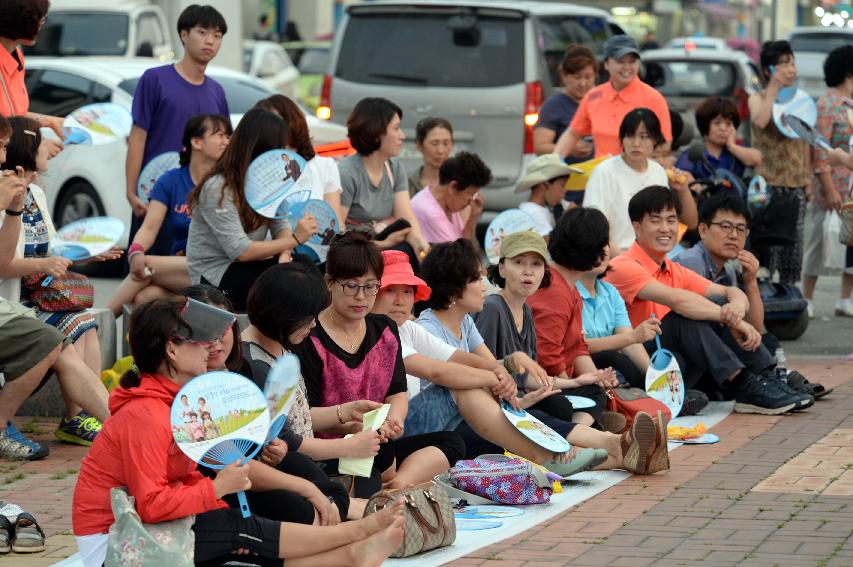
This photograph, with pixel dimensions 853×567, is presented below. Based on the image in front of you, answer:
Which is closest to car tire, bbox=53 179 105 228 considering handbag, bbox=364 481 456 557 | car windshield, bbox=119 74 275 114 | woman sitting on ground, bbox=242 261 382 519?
car windshield, bbox=119 74 275 114

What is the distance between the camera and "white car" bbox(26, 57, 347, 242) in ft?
43.2

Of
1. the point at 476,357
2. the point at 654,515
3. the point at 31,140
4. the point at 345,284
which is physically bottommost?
the point at 654,515

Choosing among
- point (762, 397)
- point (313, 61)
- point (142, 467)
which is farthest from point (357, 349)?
→ point (313, 61)

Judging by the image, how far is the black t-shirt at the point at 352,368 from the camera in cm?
635

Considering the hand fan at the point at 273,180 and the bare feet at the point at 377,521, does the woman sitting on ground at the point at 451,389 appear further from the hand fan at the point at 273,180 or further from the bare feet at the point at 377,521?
the bare feet at the point at 377,521

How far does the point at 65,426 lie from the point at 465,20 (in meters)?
7.41

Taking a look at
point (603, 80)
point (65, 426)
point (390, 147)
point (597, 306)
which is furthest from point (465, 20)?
point (65, 426)

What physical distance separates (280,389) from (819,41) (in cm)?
2555

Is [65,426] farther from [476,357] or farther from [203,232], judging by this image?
[476,357]

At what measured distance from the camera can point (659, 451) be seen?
704 cm

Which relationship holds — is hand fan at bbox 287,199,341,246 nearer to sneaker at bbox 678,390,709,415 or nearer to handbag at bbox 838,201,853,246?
sneaker at bbox 678,390,709,415

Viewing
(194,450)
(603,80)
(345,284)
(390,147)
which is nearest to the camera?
(194,450)

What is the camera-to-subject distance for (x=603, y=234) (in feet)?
26.7

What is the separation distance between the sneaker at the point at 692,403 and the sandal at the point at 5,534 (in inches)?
153
